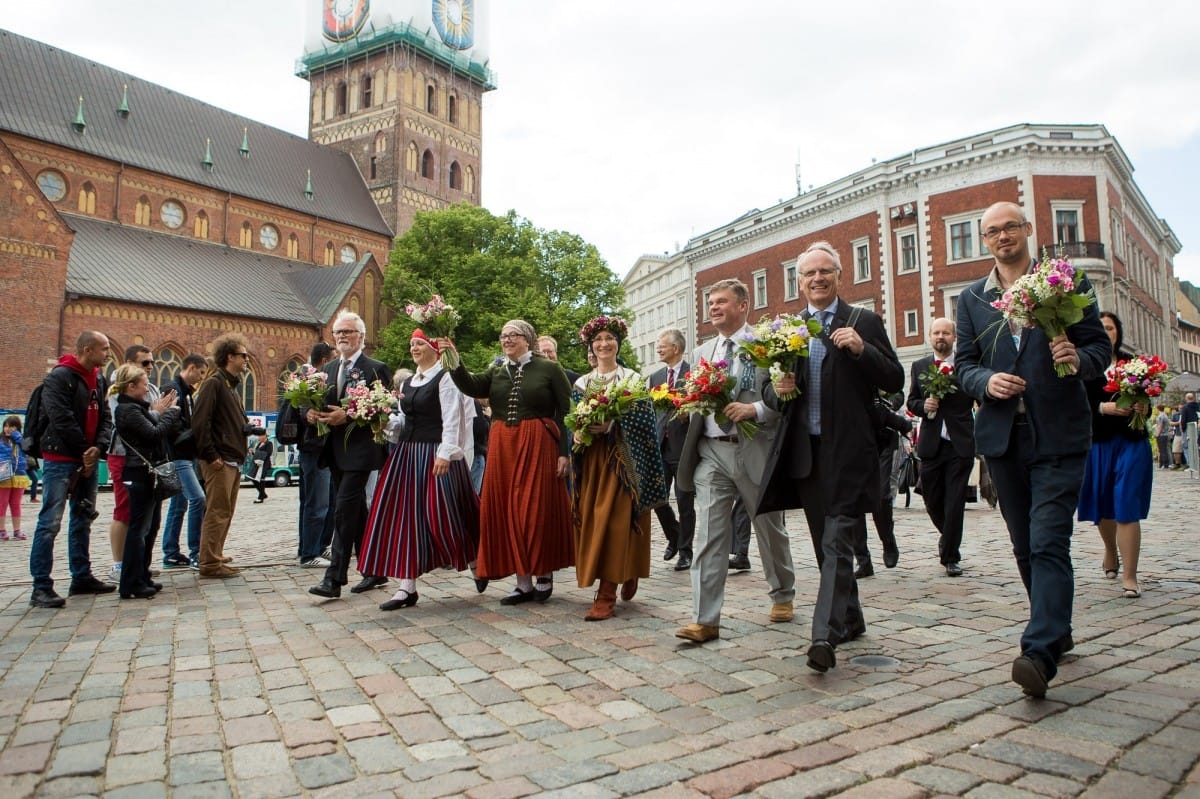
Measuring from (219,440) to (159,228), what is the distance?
40562 millimetres

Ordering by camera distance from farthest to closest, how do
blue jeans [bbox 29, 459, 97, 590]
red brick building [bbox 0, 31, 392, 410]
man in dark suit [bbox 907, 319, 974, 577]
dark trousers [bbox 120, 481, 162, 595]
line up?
red brick building [bbox 0, 31, 392, 410] < man in dark suit [bbox 907, 319, 974, 577] < dark trousers [bbox 120, 481, 162, 595] < blue jeans [bbox 29, 459, 97, 590]

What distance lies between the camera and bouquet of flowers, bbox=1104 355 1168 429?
18.6 feet

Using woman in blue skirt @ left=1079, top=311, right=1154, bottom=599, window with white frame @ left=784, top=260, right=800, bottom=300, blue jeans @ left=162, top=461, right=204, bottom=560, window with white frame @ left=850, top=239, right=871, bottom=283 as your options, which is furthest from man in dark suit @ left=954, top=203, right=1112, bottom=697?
window with white frame @ left=784, top=260, right=800, bottom=300

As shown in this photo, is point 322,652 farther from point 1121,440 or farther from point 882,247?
point 882,247

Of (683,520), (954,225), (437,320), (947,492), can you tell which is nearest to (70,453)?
(437,320)

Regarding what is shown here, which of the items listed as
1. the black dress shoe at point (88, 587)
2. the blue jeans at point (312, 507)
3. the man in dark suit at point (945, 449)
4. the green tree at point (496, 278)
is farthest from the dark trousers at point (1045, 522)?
the green tree at point (496, 278)

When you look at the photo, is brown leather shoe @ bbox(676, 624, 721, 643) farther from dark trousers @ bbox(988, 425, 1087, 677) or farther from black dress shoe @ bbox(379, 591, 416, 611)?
black dress shoe @ bbox(379, 591, 416, 611)

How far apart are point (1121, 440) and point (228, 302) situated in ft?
129

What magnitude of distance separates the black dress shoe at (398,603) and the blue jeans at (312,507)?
276 cm

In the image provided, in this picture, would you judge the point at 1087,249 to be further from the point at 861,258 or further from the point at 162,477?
the point at 162,477

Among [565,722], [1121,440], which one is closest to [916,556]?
[1121,440]

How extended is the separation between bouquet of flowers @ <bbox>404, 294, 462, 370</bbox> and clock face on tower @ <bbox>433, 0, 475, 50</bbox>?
60.4 meters

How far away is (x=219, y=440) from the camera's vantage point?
740 cm

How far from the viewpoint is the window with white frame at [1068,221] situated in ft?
112
